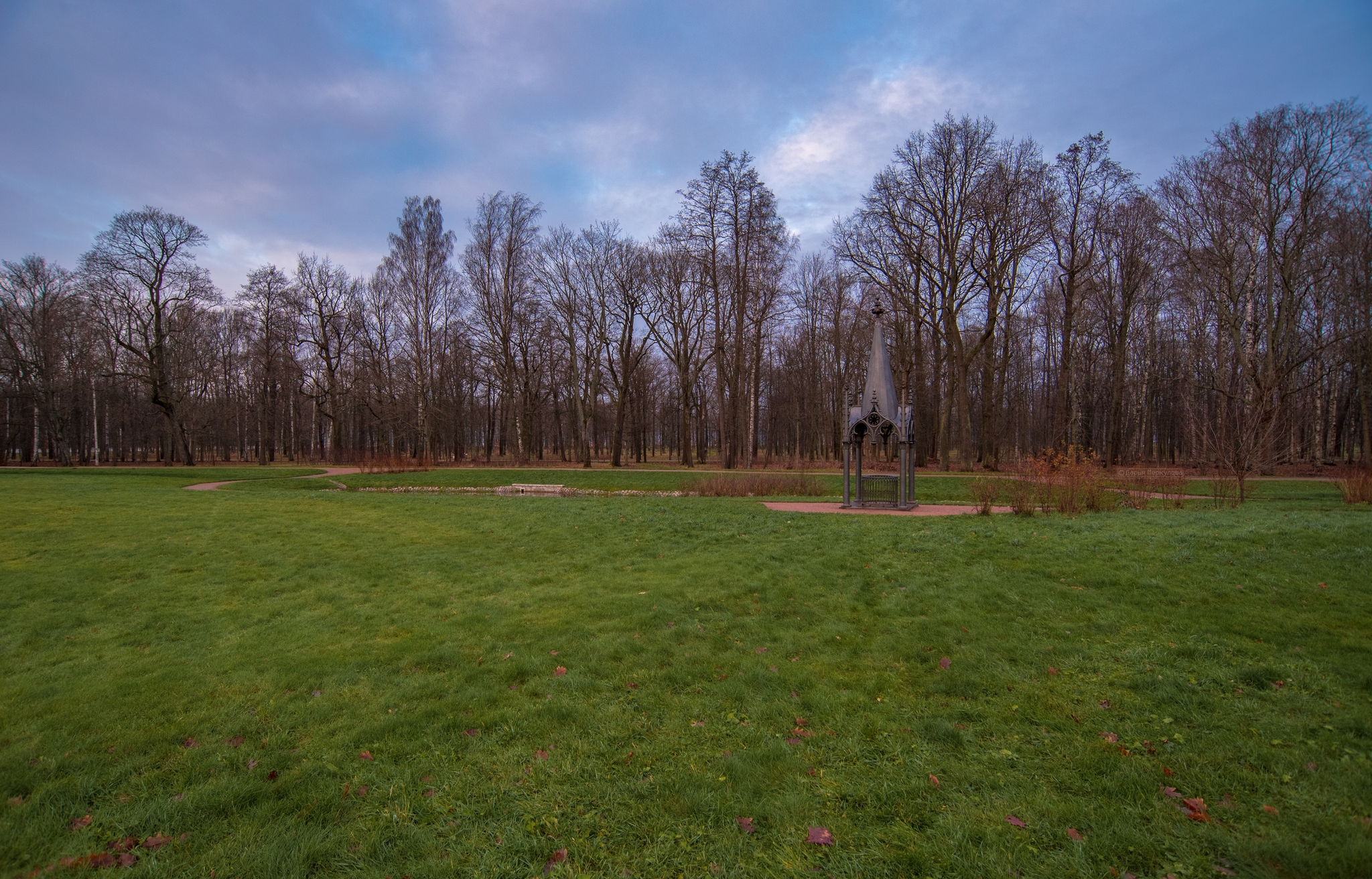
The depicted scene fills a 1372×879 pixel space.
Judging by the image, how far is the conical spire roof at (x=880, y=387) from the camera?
14.5m

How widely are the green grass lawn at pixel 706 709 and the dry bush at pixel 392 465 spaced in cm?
1883

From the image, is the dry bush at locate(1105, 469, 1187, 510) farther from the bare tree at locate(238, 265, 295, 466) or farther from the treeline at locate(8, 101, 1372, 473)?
the bare tree at locate(238, 265, 295, 466)

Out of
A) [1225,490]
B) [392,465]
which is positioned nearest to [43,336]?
[392,465]

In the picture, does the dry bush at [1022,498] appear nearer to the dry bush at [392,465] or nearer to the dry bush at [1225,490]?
the dry bush at [1225,490]

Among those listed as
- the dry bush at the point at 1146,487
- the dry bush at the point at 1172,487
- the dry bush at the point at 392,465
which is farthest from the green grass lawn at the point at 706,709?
the dry bush at the point at 392,465

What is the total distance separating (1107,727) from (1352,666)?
2290 millimetres

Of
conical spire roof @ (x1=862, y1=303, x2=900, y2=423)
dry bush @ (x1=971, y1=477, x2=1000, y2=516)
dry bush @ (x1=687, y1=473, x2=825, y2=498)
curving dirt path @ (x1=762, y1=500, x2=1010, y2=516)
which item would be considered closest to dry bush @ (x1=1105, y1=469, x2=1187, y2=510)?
dry bush @ (x1=971, y1=477, x2=1000, y2=516)

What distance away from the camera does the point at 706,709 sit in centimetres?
453

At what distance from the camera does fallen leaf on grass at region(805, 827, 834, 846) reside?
9.88 feet

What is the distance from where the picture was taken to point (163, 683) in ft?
15.6

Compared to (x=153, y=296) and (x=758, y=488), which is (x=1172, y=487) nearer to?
(x=758, y=488)

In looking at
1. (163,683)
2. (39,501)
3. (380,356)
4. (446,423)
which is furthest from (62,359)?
(163,683)

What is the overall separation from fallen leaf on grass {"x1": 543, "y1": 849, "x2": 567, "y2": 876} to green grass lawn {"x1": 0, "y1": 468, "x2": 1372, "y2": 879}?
32 millimetres

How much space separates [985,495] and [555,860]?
12639 millimetres
